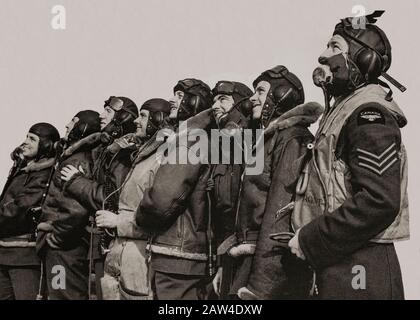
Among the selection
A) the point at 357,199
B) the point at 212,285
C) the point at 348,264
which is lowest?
the point at 212,285

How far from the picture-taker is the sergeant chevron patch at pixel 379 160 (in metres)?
5.67

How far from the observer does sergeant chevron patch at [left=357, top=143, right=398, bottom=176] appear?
5672 millimetres

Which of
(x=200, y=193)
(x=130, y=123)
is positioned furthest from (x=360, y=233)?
(x=130, y=123)

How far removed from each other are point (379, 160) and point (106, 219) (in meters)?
2.84

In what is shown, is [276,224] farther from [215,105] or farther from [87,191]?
[87,191]

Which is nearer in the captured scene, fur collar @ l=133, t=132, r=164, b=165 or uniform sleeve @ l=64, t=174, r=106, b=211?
fur collar @ l=133, t=132, r=164, b=165

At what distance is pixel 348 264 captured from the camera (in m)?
5.89

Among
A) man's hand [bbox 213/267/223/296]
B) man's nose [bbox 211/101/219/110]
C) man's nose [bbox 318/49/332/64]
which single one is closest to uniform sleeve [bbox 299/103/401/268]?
man's nose [bbox 318/49/332/64]

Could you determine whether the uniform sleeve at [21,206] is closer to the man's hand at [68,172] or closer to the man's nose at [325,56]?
the man's hand at [68,172]

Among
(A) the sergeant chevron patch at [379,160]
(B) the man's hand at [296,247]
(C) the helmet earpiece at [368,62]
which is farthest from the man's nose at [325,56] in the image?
(B) the man's hand at [296,247]

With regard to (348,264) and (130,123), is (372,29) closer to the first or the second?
(348,264)

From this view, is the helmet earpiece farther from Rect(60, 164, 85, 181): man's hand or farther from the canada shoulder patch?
Rect(60, 164, 85, 181): man's hand
